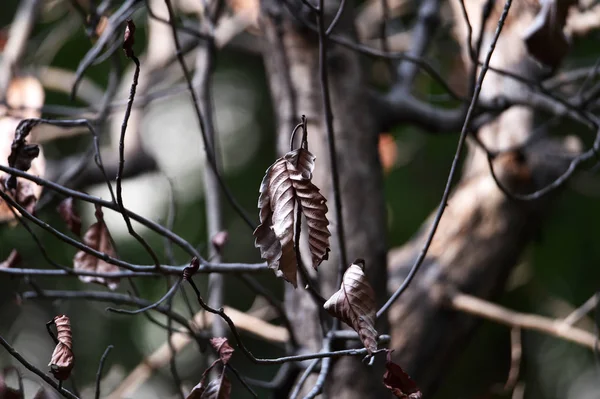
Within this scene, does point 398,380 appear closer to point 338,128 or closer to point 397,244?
point 338,128

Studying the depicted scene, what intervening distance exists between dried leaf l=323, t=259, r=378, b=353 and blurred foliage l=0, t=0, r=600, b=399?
191cm

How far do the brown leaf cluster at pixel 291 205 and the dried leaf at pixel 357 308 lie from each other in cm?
5

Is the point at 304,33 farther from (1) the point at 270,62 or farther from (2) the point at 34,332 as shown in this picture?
(2) the point at 34,332

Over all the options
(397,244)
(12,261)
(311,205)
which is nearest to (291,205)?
(311,205)

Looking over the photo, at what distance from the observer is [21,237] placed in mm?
2842

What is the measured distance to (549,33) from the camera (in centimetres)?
102

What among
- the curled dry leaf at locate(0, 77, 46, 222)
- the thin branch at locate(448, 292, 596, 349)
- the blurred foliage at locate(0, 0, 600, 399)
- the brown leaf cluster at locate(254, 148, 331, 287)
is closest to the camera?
the brown leaf cluster at locate(254, 148, 331, 287)

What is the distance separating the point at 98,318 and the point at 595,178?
2.29 meters

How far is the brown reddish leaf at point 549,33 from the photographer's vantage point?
3.33 feet

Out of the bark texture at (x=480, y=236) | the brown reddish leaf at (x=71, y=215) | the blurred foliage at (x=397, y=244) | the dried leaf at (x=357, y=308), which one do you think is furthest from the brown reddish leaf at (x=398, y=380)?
the blurred foliage at (x=397, y=244)

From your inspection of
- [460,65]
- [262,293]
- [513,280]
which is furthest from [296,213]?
[513,280]

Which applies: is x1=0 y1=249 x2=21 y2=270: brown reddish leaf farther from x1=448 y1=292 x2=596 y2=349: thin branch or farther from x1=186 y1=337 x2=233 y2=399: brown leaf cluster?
x1=448 y1=292 x2=596 y2=349: thin branch

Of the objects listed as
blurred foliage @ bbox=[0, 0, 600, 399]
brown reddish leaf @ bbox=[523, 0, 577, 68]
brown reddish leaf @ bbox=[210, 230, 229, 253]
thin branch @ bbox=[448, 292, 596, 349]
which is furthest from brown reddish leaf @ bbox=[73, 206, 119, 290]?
blurred foliage @ bbox=[0, 0, 600, 399]

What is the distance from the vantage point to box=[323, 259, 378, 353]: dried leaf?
0.63 meters
